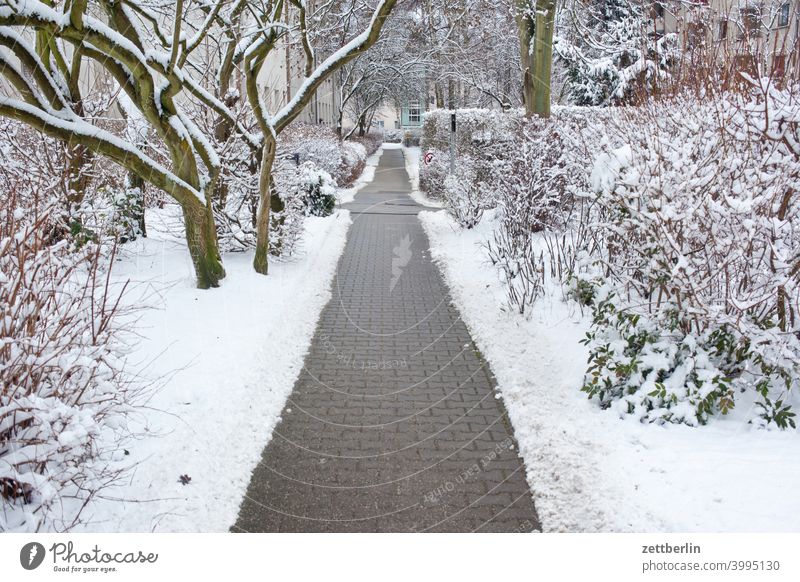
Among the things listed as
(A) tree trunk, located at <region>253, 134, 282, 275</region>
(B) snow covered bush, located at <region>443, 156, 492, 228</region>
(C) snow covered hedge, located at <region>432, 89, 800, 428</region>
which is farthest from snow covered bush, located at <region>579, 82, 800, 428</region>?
(B) snow covered bush, located at <region>443, 156, 492, 228</region>

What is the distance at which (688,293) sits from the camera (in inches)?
174

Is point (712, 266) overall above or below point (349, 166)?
above

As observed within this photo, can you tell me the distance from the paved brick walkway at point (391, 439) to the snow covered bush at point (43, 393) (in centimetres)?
102

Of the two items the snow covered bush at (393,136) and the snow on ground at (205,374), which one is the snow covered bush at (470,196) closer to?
the snow on ground at (205,374)

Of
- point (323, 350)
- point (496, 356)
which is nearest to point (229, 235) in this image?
point (323, 350)

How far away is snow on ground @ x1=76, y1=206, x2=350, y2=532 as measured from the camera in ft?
12.0

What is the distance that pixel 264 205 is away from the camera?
9.01 metres

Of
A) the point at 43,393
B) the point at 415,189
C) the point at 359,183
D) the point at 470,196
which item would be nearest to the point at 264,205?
the point at 470,196

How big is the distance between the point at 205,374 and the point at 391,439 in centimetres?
184

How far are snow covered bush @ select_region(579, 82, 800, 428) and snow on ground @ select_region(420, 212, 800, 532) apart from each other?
22 centimetres

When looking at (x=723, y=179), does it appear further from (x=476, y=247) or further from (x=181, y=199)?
(x=476, y=247)

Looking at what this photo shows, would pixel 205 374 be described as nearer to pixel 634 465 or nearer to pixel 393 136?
pixel 634 465

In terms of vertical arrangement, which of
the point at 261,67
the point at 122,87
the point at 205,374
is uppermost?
the point at 261,67

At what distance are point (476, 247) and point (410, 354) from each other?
519 centimetres
